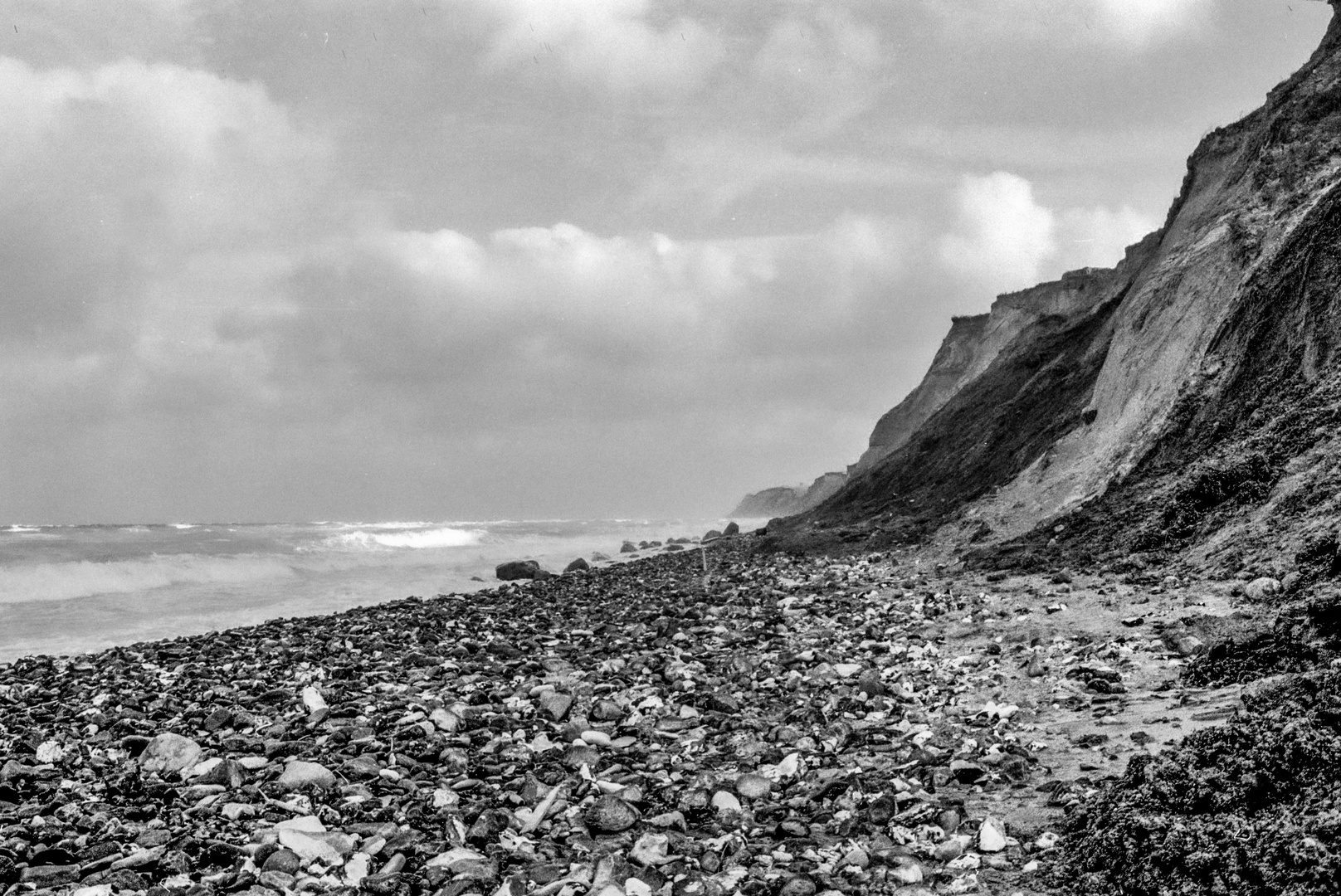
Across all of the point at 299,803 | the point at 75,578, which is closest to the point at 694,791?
the point at 299,803

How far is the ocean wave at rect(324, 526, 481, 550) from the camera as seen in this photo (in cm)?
4175

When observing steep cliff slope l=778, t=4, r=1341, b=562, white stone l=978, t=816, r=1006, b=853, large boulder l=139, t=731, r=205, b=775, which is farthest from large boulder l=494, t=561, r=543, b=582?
white stone l=978, t=816, r=1006, b=853

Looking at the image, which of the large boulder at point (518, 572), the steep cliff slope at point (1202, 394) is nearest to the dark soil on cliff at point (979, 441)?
the steep cliff slope at point (1202, 394)

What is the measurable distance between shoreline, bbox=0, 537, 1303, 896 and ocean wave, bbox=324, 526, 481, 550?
1221 inches

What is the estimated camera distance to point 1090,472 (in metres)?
16.6

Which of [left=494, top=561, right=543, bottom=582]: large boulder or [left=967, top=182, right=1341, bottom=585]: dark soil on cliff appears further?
[left=494, top=561, right=543, bottom=582]: large boulder

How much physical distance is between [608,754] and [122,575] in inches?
893

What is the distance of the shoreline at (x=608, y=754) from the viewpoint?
4.52 m

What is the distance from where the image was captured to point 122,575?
76.4ft

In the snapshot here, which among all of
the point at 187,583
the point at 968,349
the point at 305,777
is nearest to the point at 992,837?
the point at 305,777

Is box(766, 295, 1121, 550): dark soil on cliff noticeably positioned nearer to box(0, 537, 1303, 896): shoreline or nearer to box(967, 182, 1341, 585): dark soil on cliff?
box(967, 182, 1341, 585): dark soil on cliff

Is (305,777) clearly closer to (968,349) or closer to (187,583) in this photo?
(187,583)

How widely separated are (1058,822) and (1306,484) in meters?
8.15

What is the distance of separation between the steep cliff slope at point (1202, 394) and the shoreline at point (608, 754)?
2.32m
